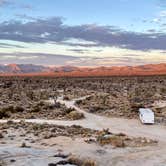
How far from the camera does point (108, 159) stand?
2441 cm

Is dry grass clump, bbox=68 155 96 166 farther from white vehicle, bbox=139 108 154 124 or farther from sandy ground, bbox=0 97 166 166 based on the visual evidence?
white vehicle, bbox=139 108 154 124

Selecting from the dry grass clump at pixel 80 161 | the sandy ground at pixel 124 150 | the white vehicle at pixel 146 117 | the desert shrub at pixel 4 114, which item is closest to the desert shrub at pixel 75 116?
the sandy ground at pixel 124 150

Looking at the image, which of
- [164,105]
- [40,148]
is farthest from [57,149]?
[164,105]

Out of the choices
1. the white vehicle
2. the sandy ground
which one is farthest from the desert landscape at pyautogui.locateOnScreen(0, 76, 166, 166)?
the white vehicle

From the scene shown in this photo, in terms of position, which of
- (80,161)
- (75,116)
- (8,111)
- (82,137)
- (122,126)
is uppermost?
(8,111)

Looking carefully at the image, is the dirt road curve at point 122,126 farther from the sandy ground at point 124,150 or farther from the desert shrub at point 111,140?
the desert shrub at point 111,140

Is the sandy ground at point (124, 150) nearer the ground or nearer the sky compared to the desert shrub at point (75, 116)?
nearer the ground

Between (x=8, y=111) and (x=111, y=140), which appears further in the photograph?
(x=8, y=111)

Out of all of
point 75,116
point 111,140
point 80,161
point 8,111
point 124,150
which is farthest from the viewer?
point 8,111

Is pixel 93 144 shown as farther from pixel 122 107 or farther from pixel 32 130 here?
pixel 122 107

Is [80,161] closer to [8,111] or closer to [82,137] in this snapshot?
[82,137]

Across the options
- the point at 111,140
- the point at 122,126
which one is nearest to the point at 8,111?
the point at 122,126

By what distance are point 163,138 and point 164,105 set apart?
1932 cm

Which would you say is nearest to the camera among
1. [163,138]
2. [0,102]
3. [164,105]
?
[163,138]
